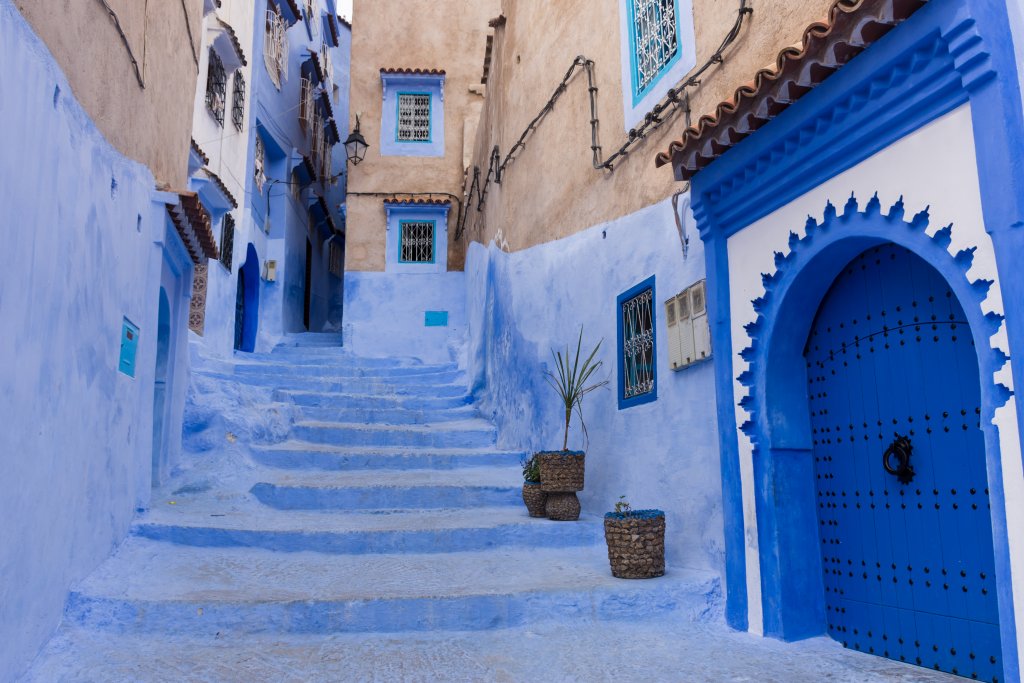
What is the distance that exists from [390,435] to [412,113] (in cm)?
942

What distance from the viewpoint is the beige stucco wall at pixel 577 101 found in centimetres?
489

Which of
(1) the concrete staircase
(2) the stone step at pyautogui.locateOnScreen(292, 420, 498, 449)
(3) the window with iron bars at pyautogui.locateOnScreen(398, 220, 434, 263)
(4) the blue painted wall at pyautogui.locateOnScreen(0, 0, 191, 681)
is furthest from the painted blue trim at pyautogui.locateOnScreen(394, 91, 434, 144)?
(4) the blue painted wall at pyautogui.locateOnScreen(0, 0, 191, 681)

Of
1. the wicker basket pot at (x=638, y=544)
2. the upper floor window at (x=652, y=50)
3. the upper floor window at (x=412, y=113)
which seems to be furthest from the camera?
the upper floor window at (x=412, y=113)

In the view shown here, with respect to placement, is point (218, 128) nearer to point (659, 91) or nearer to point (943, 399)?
point (659, 91)

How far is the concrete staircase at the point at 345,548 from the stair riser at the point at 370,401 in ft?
1.35

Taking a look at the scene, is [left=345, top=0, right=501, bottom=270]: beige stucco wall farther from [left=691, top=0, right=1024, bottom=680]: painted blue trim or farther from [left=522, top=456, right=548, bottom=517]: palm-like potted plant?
[left=691, top=0, right=1024, bottom=680]: painted blue trim

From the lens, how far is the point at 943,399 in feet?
11.8

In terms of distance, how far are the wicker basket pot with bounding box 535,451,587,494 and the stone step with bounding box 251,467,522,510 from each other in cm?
80

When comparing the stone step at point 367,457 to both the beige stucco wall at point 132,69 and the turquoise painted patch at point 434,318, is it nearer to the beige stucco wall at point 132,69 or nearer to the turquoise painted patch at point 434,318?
the beige stucco wall at point 132,69

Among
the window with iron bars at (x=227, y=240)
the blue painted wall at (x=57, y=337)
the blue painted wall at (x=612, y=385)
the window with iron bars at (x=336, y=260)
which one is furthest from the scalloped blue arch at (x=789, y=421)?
the window with iron bars at (x=336, y=260)

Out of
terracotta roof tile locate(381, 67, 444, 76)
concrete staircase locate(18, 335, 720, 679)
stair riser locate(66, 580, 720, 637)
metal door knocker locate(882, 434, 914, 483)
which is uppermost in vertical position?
terracotta roof tile locate(381, 67, 444, 76)

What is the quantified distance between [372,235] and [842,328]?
12.6 meters

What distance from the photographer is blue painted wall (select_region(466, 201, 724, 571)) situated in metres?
5.20

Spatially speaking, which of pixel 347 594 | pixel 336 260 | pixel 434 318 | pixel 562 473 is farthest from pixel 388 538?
pixel 336 260
